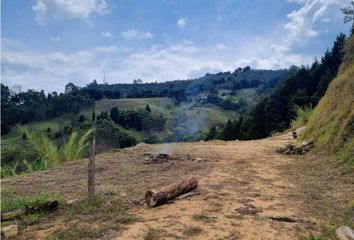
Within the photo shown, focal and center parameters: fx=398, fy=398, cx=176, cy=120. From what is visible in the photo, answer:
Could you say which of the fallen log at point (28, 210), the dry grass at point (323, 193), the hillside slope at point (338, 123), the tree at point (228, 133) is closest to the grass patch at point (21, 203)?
the fallen log at point (28, 210)

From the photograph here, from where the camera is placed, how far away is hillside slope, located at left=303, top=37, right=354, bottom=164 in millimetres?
8977

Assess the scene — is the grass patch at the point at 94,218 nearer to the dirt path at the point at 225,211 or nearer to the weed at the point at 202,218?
the dirt path at the point at 225,211

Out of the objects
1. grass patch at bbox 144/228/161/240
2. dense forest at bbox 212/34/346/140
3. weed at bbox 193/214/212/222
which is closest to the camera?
grass patch at bbox 144/228/161/240

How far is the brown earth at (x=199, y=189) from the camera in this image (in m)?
4.75

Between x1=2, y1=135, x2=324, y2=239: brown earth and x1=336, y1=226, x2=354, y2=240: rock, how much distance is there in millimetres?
506

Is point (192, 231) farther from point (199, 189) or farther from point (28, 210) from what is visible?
point (28, 210)

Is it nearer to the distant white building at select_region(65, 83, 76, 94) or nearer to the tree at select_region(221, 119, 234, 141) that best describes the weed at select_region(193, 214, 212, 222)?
the tree at select_region(221, 119, 234, 141)

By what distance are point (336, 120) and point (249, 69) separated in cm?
10328

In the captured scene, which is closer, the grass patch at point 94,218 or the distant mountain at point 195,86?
the grass patch at point 94,218

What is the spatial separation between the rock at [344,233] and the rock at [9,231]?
3.73m

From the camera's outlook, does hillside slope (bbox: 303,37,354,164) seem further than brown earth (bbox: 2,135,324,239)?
Yes

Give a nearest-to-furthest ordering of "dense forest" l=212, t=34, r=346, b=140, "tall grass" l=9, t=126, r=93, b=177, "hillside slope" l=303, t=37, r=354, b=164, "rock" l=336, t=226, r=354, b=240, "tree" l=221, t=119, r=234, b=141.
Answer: "rock" l=336, t=226, r=354, b=240
"hillside slope" l=303, t=37, r=354, b=164
"tall grass" l=9, t=126, r=93, b=177
"dense forest" l=212, t=34, r=346, b=140
"tree" l=221, t=119, r=234, b=141

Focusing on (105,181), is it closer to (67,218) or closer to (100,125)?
(67,218)

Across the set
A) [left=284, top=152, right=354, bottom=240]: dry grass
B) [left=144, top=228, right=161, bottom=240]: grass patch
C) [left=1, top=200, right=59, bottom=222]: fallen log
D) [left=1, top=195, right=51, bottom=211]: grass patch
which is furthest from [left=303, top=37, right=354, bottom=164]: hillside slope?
[left=1, top=195, right=51, bottom=211]: grass patch
